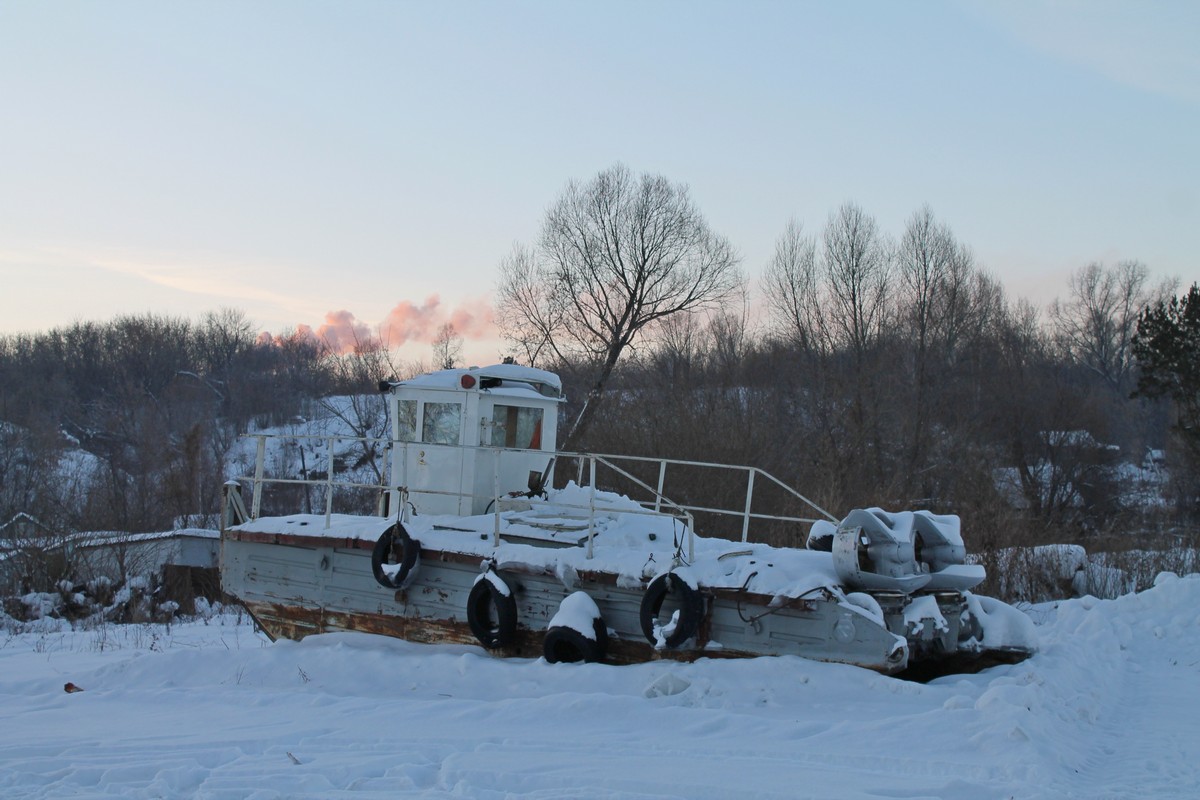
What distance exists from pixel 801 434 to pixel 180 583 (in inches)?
778

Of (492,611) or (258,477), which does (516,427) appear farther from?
(258,477)

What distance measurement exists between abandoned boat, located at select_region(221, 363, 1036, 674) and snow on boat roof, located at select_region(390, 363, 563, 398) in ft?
0.06

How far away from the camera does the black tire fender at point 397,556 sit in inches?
377

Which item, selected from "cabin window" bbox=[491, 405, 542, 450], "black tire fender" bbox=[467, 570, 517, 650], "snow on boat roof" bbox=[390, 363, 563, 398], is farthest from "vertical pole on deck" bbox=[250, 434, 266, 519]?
"black tire fender" bbox=[467, 570, 517, 650]

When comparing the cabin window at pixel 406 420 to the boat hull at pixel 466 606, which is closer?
the boat hull at pixel 466 606

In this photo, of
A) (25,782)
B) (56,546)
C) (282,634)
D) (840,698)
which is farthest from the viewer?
(56,546)

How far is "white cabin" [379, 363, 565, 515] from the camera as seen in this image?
35.4ft

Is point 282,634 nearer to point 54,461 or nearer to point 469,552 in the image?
point 469,552

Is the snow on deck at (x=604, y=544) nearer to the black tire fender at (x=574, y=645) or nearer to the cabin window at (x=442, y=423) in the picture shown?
the black tire fender at (x=574, y=645)

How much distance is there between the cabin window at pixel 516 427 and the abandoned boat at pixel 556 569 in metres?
0.02

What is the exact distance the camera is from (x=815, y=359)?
36875 millimetres

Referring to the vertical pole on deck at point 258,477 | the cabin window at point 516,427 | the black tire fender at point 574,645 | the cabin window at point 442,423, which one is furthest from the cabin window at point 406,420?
the black tire fender at point 574,645

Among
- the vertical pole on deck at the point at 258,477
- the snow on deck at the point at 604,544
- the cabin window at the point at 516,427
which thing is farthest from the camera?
the cabin window at the point at 516,427

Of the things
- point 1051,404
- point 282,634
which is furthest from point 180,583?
point 1051,404
